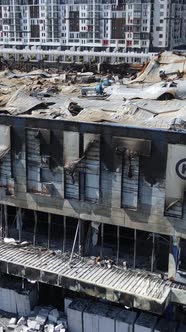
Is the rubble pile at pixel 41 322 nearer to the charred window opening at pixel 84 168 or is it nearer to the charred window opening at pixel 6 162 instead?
the charred window opening at pixel 84 168

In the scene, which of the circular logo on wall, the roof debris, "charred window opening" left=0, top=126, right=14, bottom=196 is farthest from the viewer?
the roof debris

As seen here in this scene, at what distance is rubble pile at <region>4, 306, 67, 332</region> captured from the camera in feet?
67.4

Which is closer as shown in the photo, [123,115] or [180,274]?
[180,274]

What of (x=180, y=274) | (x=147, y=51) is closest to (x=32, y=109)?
(x=180, y=274)

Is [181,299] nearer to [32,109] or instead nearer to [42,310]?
[42,310]

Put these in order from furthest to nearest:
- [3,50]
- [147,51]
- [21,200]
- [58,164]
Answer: [3,50] < [147,51] < [21,200] < [58,164]

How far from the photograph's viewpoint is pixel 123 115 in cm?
2303

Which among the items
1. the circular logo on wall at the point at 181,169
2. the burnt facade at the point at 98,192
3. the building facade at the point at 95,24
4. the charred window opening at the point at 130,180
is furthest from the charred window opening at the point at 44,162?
the building facade at the point at 95,24

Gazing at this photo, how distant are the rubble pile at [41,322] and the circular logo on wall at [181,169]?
841cm

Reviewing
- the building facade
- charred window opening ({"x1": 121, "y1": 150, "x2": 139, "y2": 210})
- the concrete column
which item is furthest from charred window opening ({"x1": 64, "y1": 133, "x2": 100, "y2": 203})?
the building facade

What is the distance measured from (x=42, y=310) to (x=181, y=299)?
6.53 meters

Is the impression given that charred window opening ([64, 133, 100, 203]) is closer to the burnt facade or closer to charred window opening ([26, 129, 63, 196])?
the burnt facade

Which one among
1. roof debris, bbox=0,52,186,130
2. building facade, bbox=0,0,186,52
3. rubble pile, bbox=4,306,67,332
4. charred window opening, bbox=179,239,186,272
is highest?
building facade, bbox=0,0,186,52

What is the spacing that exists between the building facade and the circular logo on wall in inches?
3703
